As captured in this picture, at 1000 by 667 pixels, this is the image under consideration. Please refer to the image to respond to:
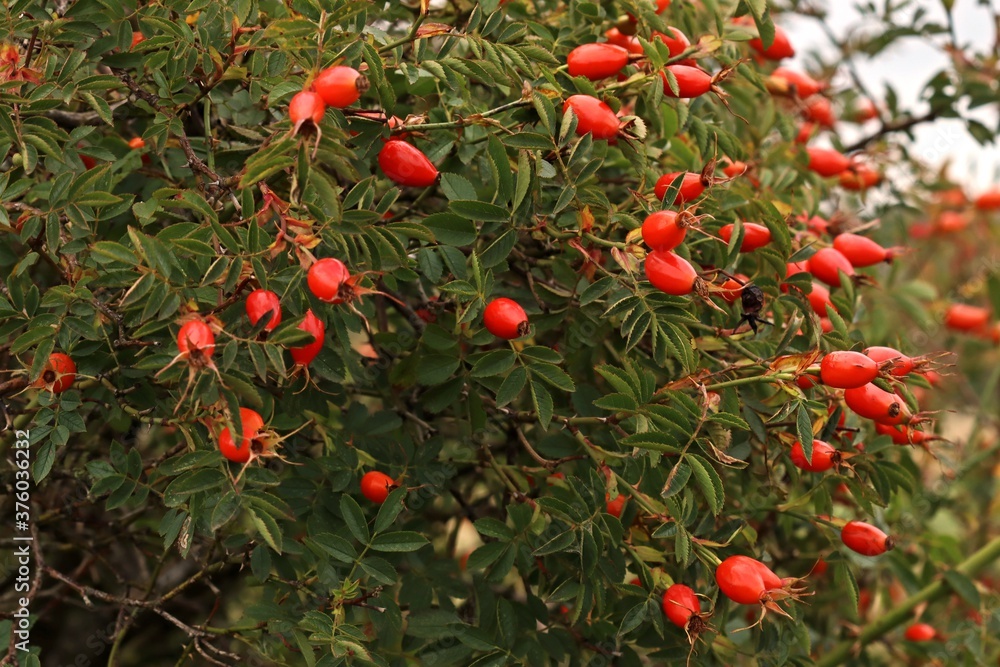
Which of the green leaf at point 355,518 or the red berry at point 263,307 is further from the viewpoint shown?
the green leaf at point 355,518

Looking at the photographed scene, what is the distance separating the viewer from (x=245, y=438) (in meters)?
1.31

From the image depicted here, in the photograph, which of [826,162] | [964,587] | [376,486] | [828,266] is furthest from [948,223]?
[376,486]

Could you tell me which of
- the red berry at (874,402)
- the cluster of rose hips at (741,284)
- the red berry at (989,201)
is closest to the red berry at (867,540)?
the cluster of rose hips at (741,284)

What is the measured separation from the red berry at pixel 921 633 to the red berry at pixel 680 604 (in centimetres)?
122

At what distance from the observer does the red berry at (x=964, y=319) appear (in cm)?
327

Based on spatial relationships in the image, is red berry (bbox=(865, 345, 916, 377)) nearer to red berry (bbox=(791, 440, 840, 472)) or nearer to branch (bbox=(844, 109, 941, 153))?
red berry (bbox=(791, 440, 840, 472))

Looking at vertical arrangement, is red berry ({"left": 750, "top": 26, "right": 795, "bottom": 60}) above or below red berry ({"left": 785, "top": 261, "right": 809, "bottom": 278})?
above

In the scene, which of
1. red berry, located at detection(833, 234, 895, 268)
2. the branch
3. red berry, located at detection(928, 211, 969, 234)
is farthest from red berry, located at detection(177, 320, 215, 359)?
red berry, located at detection(928, 211, 969, 234)

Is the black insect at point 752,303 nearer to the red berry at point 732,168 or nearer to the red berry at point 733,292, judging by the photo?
the red berry at point 733,292

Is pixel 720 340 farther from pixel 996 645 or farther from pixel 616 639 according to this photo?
pixel 996 645

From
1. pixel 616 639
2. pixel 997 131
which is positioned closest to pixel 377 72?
pixel 616 639

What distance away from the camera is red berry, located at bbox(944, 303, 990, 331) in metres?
3.27

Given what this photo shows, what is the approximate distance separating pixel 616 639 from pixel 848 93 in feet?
6.65

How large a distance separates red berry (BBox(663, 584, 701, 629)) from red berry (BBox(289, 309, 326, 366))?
703 mm
